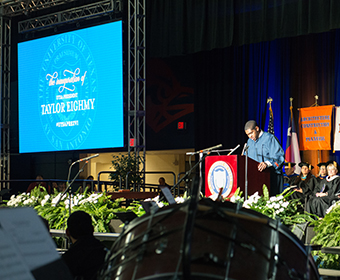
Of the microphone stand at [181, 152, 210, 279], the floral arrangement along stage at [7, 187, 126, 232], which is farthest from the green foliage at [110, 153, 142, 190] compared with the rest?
the microphone stand at [181, 152, 210, 279]

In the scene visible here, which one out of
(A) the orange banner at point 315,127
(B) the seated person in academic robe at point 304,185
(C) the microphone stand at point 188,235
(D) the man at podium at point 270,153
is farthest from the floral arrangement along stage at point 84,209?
(A) the orange banner at point 315,127

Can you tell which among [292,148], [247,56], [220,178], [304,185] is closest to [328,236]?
[220,178]

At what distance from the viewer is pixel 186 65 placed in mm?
11711

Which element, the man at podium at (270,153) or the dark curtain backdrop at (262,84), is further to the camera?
the dark curtain backdrop at (262,84)

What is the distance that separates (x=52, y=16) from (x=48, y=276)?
11.3 metres

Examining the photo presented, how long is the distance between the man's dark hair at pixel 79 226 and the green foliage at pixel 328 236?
1.94 m

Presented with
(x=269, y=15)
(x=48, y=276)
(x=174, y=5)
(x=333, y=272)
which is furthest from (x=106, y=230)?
(x=174, y=5)

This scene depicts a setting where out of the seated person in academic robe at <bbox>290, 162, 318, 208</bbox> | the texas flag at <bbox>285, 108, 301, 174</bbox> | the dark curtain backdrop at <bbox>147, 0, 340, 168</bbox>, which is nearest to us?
the seated person in academic robe at <bbox>290, 162, 318, 208</bbox>

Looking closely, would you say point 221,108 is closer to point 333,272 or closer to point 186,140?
point 186,140

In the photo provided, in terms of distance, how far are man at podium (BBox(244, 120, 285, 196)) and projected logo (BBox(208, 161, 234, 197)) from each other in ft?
2.19

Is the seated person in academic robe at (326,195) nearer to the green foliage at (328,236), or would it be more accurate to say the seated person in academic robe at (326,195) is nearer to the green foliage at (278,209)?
the green foliage at (278,209)

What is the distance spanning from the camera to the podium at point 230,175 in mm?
5281

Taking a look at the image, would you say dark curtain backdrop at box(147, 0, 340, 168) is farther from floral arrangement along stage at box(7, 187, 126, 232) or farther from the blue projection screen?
floral arrangement along stage at box(7, 187, 126, 232)

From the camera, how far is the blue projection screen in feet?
31.3
